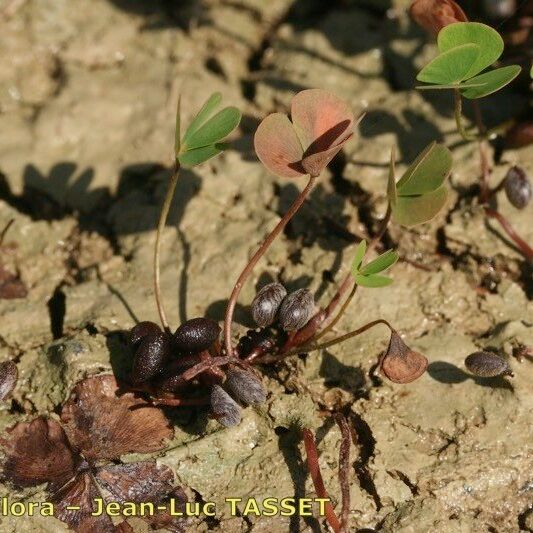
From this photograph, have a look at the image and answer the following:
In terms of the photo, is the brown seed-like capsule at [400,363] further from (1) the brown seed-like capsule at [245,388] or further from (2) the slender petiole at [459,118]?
(2) the slender petiole at [459,118]

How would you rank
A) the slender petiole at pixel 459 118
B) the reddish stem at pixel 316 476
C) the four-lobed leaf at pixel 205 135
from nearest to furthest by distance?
the reddish stem at pixel 316 476 < the four-lobed leaf at pixel 205 135 < the slender petiole at pixel 459 118

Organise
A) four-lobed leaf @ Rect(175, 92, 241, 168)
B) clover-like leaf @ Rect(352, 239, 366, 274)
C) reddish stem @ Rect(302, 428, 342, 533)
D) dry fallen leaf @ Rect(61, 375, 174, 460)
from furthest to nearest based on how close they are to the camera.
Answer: four-lobed leaf @ Rect(175, 92, 241, 168), dry fallen leaf @ Rect(61, 375, 174, 460), clover-like leaf @ Rect(352, 239, 366, 274), reddish stem @ Rect(302, 428, 342, 533)

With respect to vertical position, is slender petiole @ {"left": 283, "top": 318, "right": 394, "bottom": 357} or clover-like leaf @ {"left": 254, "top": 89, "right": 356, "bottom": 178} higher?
clover-like leaf @ {"left": 254, "top": 89, "right": 356, "bottom": 178}

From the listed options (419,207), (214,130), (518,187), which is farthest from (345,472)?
(518,187)

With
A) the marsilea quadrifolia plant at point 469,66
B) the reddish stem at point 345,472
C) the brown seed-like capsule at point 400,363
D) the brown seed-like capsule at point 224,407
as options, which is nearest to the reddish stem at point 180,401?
the brown seed-like capsule at point 224,407

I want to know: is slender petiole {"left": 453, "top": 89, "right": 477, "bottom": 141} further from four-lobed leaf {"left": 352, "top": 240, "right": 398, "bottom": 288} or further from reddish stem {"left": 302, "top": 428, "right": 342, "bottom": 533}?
reddish stem {"left": 302, "top": 428, "right": 342, "bottom": 533}

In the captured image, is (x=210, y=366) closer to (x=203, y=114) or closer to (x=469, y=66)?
(x=203, y=114)

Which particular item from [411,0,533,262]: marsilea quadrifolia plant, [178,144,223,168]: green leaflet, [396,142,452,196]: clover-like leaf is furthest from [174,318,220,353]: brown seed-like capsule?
[411,0,533,262]: marsilea quadrifolia plant

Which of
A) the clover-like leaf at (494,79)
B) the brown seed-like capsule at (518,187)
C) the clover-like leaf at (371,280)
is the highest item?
the clover-like leaf at (494,79)
